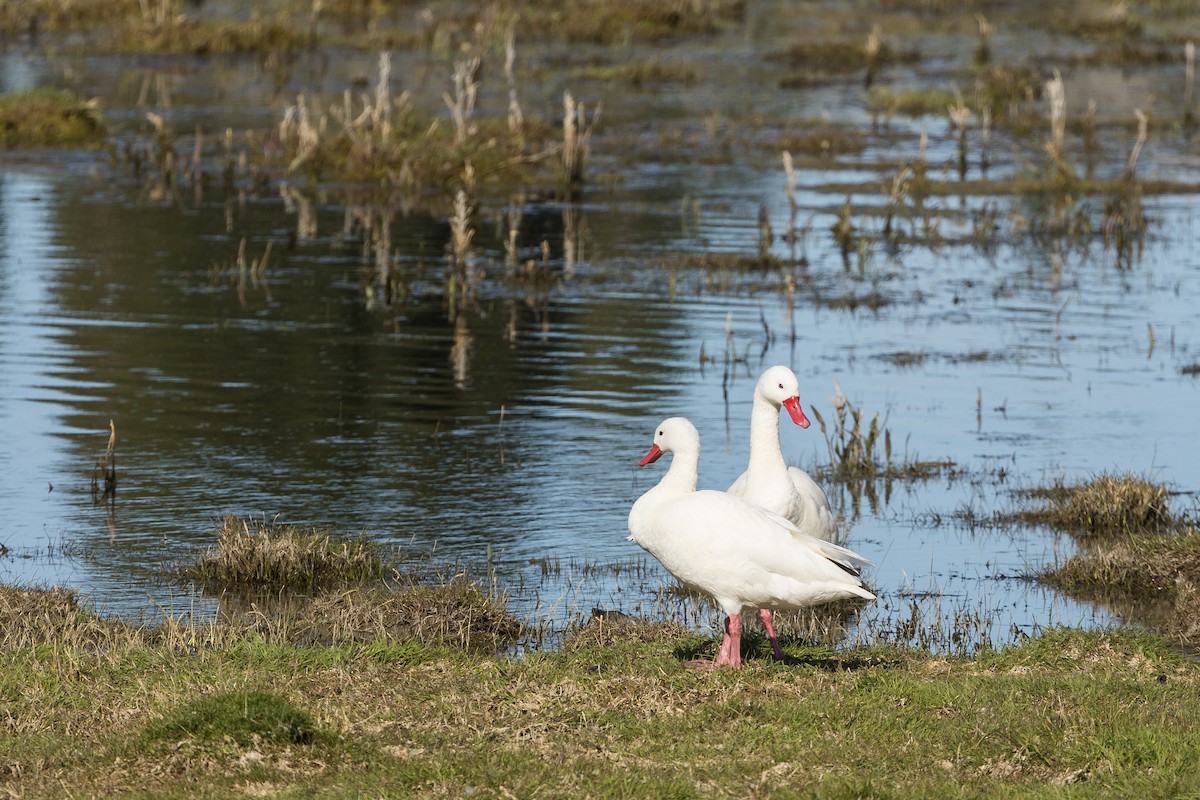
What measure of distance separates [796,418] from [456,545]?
3.72 m

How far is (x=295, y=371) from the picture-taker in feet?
60.2

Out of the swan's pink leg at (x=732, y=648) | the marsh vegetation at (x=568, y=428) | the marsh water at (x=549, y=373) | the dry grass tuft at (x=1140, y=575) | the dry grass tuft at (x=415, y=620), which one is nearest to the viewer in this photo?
the marsh vegetation at (x=568, y=428)

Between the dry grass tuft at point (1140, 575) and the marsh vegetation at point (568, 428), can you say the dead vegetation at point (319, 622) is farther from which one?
the dry grass tuft at point (1140, 575)

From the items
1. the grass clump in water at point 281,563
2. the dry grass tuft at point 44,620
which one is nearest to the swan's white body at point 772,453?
the grass clump in water at point 281,563

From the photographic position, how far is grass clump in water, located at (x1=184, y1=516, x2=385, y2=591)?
37.7 ft

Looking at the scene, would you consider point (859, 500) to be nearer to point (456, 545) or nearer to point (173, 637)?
point (456, 545)

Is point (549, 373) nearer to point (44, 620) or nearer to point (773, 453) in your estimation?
point (773, 453)

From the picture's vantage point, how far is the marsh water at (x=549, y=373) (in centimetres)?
1277

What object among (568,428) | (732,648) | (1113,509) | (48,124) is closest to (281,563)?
(732,648)

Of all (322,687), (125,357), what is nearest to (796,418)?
(322,687)

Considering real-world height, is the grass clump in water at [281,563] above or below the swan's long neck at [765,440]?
below

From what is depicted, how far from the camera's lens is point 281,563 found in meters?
11.5

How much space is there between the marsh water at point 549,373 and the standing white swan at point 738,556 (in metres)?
2.30

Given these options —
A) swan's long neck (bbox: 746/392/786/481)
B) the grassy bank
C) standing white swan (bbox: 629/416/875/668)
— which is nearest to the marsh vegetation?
the grassy bank
